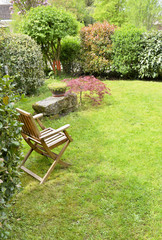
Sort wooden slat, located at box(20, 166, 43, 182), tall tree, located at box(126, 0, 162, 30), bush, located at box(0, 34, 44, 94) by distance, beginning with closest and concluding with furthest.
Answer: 1. wooden slat, located at box(20, 166, 43, 182)
2. bush, located at box(0, 34, 44, 94)
3. tall tree, located at box(126, 0, 162, 30)

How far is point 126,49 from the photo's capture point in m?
9.09

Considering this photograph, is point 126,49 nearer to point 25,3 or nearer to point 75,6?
point 25,3

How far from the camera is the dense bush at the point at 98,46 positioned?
959 cm

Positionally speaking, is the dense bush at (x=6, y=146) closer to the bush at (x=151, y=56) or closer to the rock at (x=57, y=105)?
the rock at (x=57, y=105)

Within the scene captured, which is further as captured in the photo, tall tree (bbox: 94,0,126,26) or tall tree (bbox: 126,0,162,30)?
tall tree (bbox: 94,0,126,26)

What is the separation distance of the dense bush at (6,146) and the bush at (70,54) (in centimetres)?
878

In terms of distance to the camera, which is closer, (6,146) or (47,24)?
(6,146)

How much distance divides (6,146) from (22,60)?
5.16 metres

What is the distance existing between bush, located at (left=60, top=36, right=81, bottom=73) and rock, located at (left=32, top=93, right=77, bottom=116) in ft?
16.7

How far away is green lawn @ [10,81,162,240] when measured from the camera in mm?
2396

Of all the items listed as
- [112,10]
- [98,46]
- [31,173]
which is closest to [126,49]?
[98,46]

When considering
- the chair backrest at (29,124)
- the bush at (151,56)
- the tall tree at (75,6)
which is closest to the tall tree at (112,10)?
the tall tree at (75,6)

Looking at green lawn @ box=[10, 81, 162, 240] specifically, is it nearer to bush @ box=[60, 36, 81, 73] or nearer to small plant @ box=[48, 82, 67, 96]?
small plant @ box=[48, 82, 67, 96]

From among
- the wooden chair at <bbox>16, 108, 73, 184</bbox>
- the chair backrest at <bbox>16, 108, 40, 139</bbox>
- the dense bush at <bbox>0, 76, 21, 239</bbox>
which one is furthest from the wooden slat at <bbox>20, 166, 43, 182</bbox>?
the dense bush at <bbox>0, 76, 21, 239</bbox>
